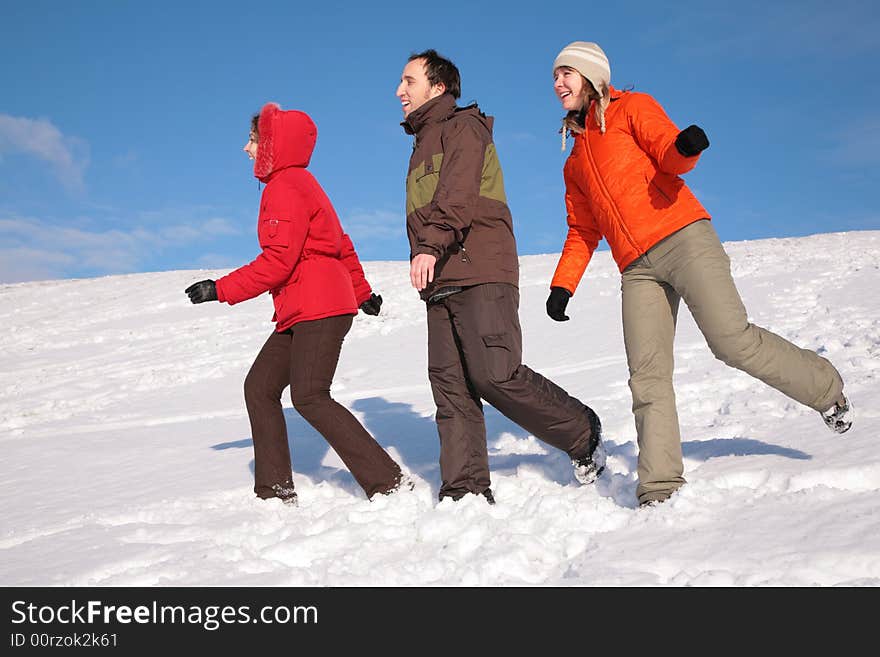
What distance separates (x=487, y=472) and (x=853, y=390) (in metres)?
2.63

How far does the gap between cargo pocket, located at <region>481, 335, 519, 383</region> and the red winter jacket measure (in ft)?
2.90

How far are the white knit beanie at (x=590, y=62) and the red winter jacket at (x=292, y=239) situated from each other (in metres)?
1.43

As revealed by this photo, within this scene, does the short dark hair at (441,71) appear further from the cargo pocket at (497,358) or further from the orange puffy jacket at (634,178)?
the cargo pocket at (497,358)

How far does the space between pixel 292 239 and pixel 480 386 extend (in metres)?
1.21

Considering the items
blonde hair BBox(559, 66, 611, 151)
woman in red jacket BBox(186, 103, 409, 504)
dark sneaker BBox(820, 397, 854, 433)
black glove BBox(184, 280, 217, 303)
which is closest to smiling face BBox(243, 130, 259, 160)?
woman in red jacket BBox(186, 103, 409, 504)

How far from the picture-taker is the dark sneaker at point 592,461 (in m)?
3.58

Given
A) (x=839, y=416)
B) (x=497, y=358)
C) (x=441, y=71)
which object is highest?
(x=441, y=71)

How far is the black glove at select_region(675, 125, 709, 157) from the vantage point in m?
2.82

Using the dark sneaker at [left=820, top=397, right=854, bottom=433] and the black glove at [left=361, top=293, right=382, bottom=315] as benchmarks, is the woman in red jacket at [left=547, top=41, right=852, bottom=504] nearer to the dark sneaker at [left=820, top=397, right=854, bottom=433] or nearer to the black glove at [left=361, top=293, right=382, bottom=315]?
the dark sneaker at [left=820, top=397, right=854, bottom=433]

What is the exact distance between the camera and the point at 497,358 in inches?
134

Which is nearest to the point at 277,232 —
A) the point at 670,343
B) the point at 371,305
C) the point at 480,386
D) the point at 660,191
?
the point at 371,305

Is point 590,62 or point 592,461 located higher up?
point 590,62

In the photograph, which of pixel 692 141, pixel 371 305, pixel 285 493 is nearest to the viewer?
pixel 692 141

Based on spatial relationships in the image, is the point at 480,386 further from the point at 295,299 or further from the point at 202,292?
the point at 202,292
